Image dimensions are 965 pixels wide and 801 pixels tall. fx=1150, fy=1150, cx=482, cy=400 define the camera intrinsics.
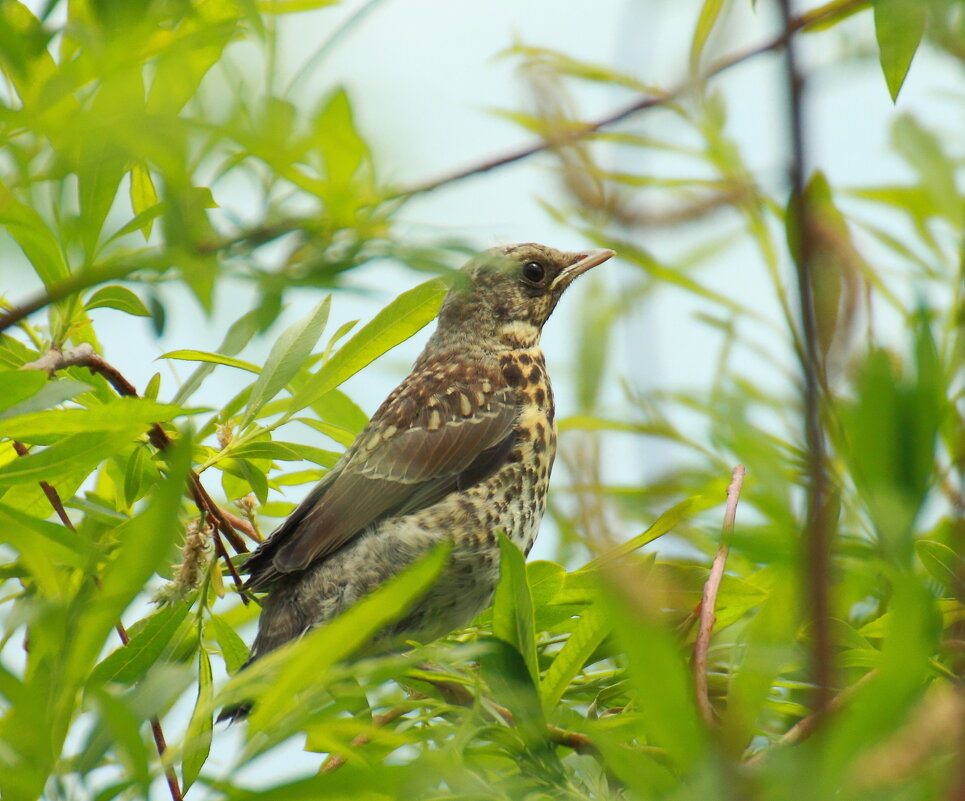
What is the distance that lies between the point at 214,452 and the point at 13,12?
3.08ft

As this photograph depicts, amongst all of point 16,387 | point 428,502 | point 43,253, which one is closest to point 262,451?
point 43,253

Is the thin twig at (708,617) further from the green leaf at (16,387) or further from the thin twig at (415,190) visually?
the green leaf at (16,387)

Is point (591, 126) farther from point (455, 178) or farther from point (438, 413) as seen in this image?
point (438, 413)

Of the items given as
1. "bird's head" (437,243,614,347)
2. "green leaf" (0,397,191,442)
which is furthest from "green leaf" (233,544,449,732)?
"bird's head" (437,243,614,347)

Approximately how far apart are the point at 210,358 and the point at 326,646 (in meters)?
1.13

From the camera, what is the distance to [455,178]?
1.02m

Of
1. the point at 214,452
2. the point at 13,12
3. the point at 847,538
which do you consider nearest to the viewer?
the point at 847,538

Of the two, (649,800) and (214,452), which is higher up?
(214,452)

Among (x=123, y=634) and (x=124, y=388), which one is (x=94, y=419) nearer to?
(x=124, y=388)

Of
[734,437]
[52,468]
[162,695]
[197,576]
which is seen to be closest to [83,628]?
[162,695]

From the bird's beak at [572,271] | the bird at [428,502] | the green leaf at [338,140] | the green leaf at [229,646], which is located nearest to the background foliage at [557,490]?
the green leaf at [338,140]

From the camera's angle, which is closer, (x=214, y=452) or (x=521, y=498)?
(x=214, y=452)

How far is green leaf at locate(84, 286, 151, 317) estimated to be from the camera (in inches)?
73.2

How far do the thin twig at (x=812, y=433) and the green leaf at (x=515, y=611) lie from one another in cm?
92
